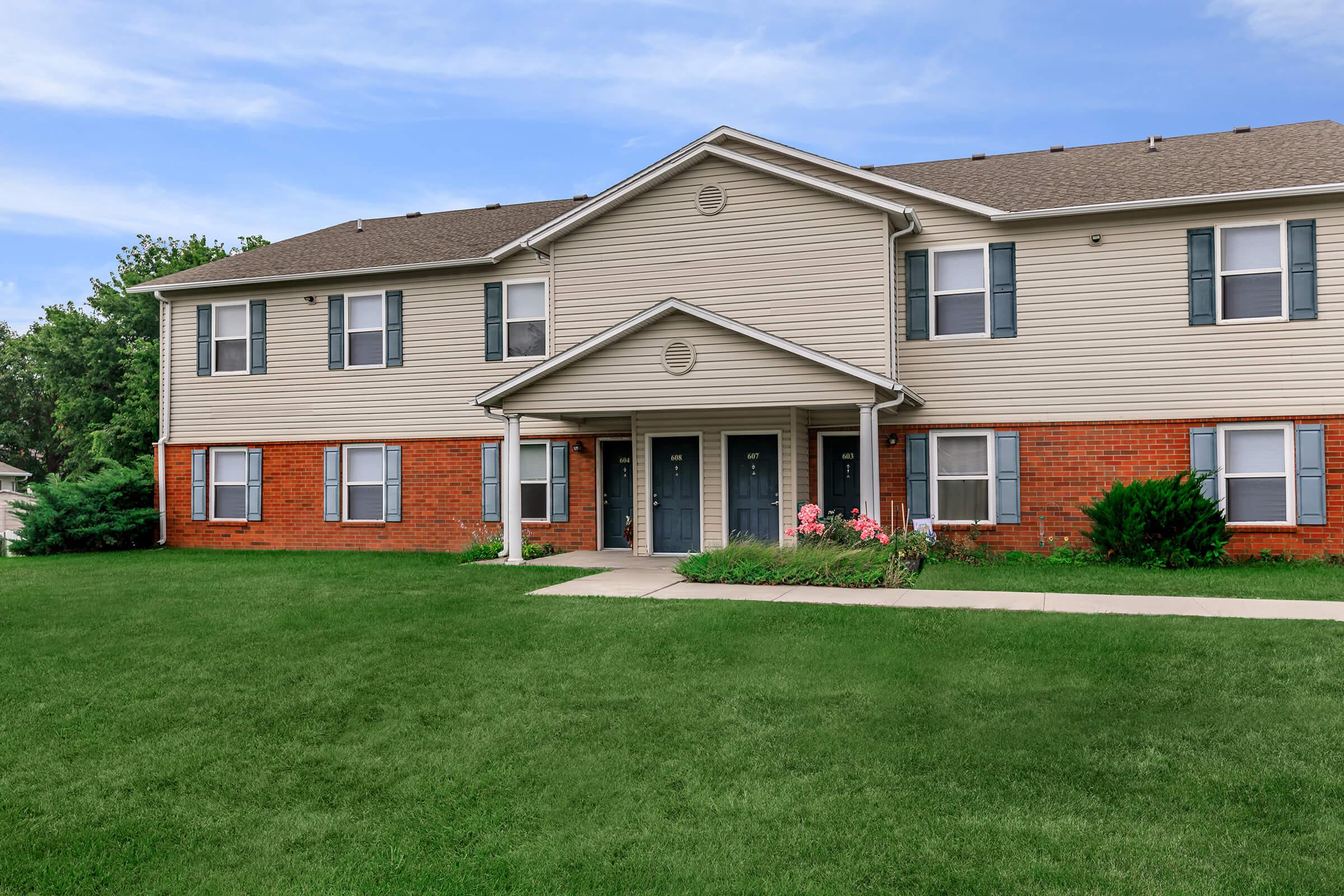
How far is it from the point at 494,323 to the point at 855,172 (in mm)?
7268

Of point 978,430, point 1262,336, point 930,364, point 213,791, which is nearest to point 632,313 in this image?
point 930,364

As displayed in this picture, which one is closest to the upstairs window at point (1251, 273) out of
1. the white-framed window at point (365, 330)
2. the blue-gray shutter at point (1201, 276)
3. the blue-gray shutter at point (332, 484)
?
the blue-gray shutter at point (1201, 276)

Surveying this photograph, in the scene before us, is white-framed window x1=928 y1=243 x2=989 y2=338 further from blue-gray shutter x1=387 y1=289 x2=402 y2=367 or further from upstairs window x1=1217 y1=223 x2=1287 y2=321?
blue-gray shutter x1=387 y1=289 x2=402 y2=367

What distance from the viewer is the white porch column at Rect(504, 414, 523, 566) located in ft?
50.3

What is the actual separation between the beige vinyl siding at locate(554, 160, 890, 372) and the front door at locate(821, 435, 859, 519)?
213 cm

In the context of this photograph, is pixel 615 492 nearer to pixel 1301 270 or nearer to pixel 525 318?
pixel 525 318

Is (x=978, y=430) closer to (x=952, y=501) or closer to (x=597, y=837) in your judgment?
(x=952, y=501)

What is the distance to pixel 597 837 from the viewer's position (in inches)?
183

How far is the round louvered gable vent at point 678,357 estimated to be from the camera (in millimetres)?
14414

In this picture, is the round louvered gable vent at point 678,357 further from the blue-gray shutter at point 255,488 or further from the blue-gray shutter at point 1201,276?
the blue-gray shutter at point 255,488

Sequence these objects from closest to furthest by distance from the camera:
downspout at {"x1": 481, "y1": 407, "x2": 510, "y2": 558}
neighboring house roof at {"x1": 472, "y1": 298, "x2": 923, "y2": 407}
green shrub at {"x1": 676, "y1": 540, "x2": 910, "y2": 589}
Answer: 1. green shrub at {"x1": 676, "y1": 540, "x2": 910, "y2": 589}
2. neighboring house roof at {"x1": 472, "y1": 298, "x2": 923, "y2": 407}
3. downspout at {"x1": 481, "y1": 407, "x2": 510, "y2": 558}

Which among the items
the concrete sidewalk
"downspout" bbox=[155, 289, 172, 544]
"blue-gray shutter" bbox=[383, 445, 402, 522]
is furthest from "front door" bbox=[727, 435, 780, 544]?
"downspout" bbox=[155, 289, 172, 544]

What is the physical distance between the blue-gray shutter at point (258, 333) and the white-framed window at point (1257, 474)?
58.5 feet

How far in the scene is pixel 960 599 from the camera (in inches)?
433
